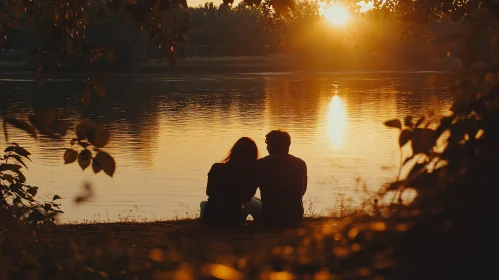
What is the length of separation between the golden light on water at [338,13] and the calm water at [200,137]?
2820 millimetres

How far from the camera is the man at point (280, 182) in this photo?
8.83 meters

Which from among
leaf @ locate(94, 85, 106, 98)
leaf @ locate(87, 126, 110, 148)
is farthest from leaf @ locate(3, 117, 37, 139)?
leaf @ locate(94, 85, 106, 98)

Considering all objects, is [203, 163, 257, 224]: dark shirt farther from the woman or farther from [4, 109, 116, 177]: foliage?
[4, 109, 116, 177]: foliage

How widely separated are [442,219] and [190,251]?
119 cm

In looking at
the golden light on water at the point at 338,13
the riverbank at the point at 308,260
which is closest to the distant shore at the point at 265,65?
the golden light on water at the point at 338,13

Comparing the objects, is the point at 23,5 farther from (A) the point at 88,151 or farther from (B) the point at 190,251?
(B) the point at 190,251

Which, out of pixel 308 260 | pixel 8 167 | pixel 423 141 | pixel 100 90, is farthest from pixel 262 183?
pixel 308 260

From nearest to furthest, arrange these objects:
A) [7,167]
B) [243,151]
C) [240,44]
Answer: [7,167] < [243,151] < [240,44]

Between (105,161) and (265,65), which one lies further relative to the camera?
(265,65)

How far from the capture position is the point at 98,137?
14.8 feet

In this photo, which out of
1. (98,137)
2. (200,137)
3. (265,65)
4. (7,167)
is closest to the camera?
(98,137)

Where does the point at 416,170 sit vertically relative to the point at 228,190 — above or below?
above

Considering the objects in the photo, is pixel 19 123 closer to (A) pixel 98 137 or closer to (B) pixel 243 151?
(A) pixel 98 137

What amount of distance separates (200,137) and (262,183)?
17.8 m
